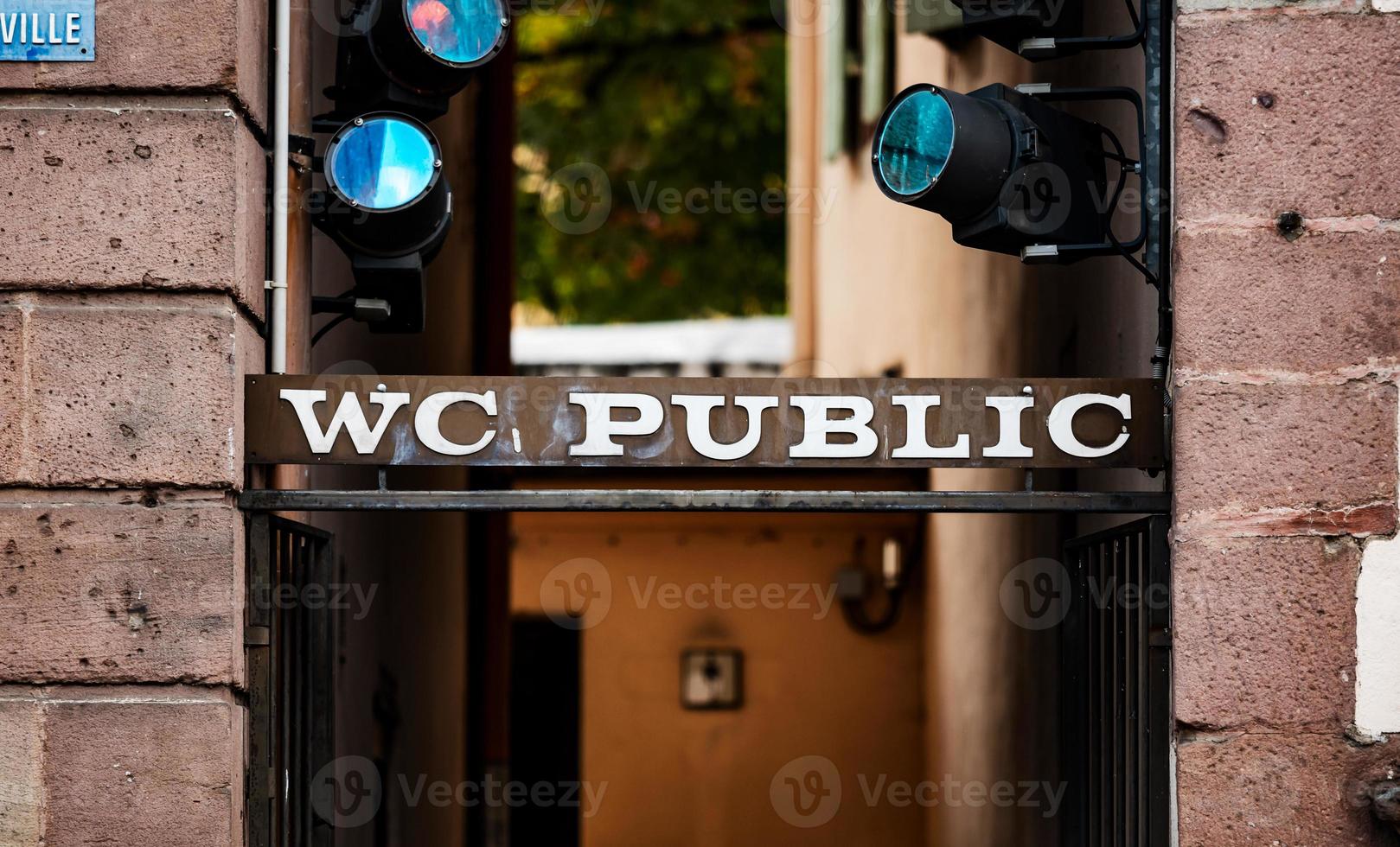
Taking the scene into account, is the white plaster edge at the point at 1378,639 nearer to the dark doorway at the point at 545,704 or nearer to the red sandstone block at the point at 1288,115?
the red sandstone block at the point at 1288,115

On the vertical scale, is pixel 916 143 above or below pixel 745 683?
above

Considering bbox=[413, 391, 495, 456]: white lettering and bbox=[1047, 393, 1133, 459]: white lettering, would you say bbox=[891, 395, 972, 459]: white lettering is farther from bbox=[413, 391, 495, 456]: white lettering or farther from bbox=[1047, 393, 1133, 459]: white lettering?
bbox=[413, 391, 495, 456]: white lettering

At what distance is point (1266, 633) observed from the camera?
451cm

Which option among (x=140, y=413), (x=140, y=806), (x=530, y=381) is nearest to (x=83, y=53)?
(x=140, y=413)

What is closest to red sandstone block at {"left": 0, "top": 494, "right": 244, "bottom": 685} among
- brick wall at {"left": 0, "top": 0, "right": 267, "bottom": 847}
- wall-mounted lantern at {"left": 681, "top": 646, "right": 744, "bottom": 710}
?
brick wall at {"left": 0, "top": 0, "right": 267, "bottom": 847}

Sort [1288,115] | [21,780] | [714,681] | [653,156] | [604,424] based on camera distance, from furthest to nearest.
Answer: [653,156] < [714,681] < [604,424] < [1288,115] < [21,780]

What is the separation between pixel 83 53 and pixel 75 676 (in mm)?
1563

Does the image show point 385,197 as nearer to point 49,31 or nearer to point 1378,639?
point 49,31

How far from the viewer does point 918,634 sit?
35.0ft

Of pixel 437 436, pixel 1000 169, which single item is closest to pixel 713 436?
pixel 437 436

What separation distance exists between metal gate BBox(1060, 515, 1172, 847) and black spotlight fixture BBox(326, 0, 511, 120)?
217 cm

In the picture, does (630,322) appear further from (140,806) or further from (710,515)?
(140,806)

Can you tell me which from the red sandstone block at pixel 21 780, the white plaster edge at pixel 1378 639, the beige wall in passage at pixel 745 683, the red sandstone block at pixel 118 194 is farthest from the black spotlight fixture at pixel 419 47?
the beige wall in passage at pixel 745 683

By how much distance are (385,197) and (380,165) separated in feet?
0.28
